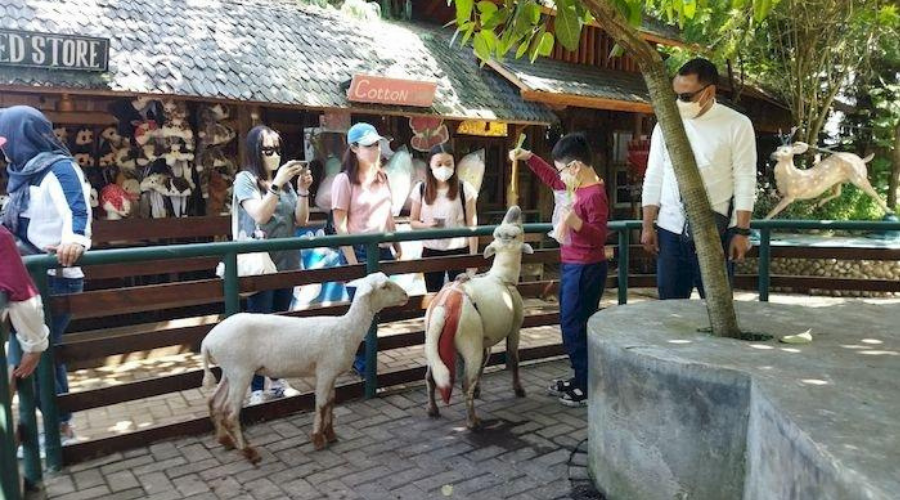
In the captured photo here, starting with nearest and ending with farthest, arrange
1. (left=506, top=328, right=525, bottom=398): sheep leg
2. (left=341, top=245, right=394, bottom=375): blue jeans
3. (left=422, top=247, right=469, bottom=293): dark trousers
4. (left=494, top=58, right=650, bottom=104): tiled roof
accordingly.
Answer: (left=506, top=328, right=525, bottom=398): sheep leg
(left=341, top=245, right=394, bottom=375): blue jeans
(left=422, top=247, right=469, bottom=293): dark trousers
(left=494, top=58, right=650, bottom=104): tiled roof

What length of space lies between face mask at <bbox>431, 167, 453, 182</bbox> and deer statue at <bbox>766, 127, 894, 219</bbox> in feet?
23.9

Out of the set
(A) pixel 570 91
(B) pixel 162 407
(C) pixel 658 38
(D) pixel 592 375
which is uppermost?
(C) pixel 658 38

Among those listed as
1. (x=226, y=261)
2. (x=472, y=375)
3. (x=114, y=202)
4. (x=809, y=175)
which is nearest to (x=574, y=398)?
(x=472, y=375)

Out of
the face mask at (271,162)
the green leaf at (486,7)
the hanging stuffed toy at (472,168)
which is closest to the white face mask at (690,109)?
the green leaf at (486,7)

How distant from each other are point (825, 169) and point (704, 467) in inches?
411

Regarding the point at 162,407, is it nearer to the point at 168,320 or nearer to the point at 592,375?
the point at 168,320

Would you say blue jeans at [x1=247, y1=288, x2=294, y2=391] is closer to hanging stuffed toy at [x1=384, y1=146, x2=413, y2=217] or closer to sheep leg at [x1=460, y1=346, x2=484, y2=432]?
sheep leg at [x1=460, y1=346, x2=484, y2=432]

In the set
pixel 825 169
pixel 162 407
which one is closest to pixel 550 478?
pixel 162 407

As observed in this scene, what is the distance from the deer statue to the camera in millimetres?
11148

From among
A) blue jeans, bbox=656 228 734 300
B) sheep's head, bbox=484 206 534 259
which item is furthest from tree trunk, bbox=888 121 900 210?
sheep's head, bbox=484 206 534 259

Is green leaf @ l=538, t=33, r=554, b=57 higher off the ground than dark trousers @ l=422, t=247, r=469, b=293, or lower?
higher

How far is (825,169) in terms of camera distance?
37.4 ft

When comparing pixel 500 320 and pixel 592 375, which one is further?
pixel 500 320

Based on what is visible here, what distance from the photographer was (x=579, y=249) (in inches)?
169
